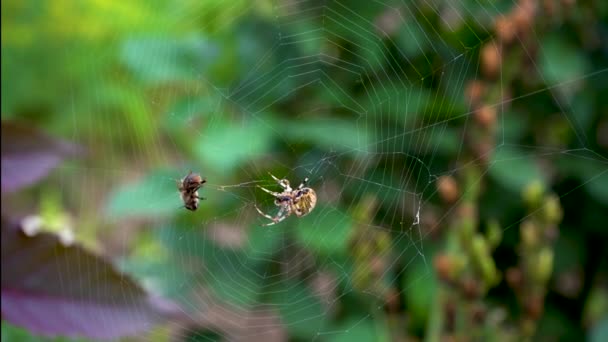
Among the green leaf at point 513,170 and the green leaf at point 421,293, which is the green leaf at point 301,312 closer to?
the green leaf at point 421,293

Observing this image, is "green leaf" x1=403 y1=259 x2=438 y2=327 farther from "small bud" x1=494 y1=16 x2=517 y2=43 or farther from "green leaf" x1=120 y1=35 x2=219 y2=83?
"green leaf" x1=120 y1=35 x2=219 y2=83

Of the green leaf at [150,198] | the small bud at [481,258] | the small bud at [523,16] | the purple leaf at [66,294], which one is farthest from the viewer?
the green leaf at [150,198]

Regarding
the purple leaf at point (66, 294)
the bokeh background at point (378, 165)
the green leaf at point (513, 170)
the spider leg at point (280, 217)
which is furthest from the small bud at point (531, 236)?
the purple leaf at point (66, 294)

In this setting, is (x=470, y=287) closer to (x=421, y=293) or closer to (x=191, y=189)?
(x=421, y=293)

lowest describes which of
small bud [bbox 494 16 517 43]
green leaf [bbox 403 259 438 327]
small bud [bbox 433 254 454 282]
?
small bud [bbox 433 254 454 282]

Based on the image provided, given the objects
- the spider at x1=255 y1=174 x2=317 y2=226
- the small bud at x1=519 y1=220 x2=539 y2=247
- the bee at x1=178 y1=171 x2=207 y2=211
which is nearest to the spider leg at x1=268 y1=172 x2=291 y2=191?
the spider at x1=255 y1=174 x2=317 y2=226

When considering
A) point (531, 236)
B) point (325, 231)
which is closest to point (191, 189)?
point (325, 231)

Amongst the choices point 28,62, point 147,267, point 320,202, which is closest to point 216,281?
point 147,267

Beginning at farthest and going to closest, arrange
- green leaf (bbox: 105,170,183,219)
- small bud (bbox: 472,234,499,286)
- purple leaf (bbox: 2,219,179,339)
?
1. green leaf (bbox: 105,170,183,219)
2. small bud (bbox: 472,234,499,286)
3. purple leaf (bbox: 2,219,179,339)
